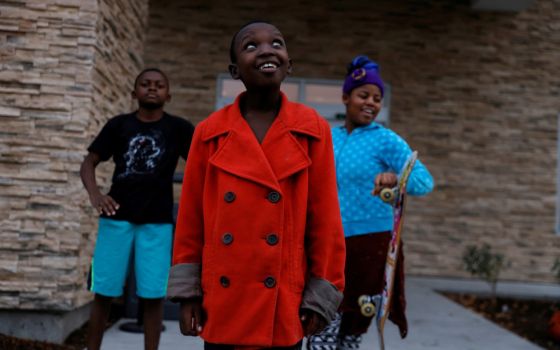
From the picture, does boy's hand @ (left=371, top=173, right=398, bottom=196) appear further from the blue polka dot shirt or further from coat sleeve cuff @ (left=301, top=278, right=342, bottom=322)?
coat sleeve cuff @ (left=301, top=278, right=342, bottom=322)

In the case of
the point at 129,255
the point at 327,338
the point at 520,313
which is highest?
the point at 129,255

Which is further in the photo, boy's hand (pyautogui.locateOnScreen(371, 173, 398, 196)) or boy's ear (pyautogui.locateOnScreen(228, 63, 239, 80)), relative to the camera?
boy's hand (pyautogui.locateOnScreen(371, 173, 398, 196))

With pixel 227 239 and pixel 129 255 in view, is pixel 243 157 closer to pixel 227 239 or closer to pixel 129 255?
pixel 227 239

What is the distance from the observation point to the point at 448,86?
9805 millimetres

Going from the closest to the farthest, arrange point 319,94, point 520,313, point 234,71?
point 234,71
point 520,313
point 319,94

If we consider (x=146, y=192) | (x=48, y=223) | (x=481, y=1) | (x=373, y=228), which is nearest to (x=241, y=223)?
(x=373, y=228)

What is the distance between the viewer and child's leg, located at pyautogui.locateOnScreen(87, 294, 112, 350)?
3.17 m

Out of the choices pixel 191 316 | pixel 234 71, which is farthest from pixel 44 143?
pixel 191 316

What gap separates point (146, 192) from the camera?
3.24 meters

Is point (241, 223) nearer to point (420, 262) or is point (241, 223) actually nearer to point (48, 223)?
point (48, 223)

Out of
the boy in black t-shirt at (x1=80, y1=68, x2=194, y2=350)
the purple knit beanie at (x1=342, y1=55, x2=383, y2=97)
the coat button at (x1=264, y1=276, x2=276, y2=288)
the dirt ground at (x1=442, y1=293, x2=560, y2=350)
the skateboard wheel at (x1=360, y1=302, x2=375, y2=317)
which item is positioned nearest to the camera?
the coat button at (x1=264, y1=276, x2=276, y2=288)

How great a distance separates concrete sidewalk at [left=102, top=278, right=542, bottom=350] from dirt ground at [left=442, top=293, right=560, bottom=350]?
1.66 feet

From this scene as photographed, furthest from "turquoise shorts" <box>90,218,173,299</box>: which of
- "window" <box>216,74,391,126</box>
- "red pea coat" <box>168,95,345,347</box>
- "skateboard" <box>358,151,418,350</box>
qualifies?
"window" <box>216,74,391,126</box>

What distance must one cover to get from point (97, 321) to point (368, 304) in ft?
4.99
